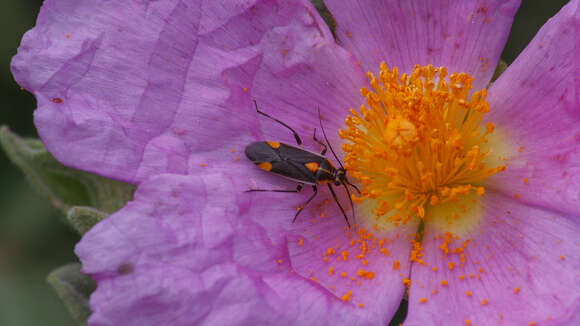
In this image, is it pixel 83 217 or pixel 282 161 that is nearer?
pixel 83 217

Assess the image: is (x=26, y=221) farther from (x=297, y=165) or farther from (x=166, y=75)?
(x=297, y=165)

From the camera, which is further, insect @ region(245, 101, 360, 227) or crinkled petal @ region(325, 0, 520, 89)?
crinkled petal @ region(325, 0, 520, 89)

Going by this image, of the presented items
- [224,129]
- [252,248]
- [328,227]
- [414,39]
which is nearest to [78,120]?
[224,129]

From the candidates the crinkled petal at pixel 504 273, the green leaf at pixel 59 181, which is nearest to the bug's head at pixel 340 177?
the crinkled petal at pixel 504 273

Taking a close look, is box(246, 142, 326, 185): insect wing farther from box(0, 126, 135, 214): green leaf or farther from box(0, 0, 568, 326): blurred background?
box(0, 0, 568, 326): blurred background

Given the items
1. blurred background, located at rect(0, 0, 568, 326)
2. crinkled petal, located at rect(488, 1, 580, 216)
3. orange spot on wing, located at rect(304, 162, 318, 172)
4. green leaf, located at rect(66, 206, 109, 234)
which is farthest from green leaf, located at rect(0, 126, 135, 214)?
crinkled petal, located at rect(488, 1, 580, 216)

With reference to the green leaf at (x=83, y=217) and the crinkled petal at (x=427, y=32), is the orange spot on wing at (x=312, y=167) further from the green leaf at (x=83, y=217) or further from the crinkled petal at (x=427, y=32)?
the green leaf at (x=83, y=217)

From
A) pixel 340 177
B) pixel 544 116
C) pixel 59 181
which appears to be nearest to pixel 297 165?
pixel 340 177
